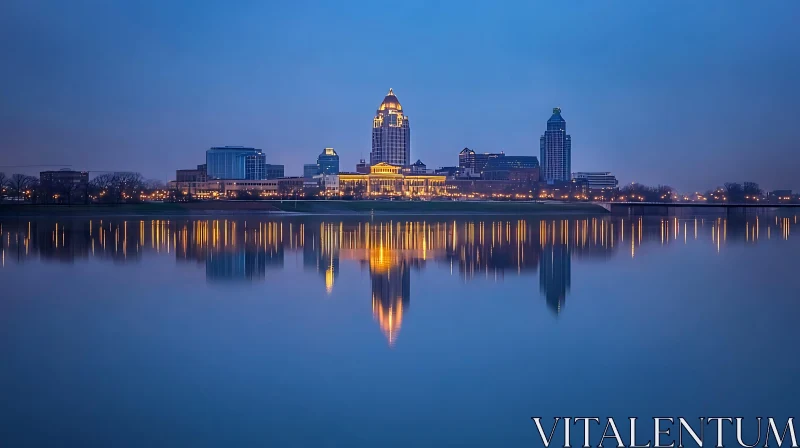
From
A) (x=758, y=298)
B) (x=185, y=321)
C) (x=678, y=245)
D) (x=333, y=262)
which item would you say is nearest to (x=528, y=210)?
(x=678, y=245)

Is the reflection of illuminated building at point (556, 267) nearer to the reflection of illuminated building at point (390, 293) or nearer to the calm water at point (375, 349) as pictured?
the calm water at point (375, 349)

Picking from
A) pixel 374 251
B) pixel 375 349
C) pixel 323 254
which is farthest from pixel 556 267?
pixel 375 349

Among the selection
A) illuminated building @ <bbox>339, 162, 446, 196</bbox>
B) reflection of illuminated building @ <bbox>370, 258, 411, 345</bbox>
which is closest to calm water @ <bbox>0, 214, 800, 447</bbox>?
reflection of illuminated building @ <bbox>370, 258, 411, 345</bbox>

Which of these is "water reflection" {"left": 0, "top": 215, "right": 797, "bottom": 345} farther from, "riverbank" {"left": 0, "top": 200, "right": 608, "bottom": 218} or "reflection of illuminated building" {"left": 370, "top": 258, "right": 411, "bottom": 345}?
"riverbank" {"left": 0, "top": 200, "right": 608, "bottom": 218}

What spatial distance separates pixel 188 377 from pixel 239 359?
49.1 inches

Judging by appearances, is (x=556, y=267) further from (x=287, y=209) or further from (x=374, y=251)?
(x=287, y=209)

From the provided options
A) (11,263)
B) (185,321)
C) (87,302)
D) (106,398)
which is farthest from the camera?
(11,263)

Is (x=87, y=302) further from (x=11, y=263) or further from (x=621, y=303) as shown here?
(x=621, y=303)

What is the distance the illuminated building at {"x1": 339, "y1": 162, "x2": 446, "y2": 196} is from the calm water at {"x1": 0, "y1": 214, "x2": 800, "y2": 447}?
523ft

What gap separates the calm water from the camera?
9.80 m

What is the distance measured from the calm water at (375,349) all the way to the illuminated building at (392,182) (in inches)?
6279

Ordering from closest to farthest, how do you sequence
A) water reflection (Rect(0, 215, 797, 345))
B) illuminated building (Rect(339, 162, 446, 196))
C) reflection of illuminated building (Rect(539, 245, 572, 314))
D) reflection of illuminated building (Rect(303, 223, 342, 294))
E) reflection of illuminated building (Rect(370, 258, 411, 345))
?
reflection of illuminated building (Rect(370, 258, 411, 345))
reflection of illuminated building (Rect(539, 245, 572, 314))
water reflection (Rect(0, 215, 797, 345))
reflection of illuminated building (Rect(303, 223, 342, 294))
illuminated building (Rect(339, 162, 446, 196))

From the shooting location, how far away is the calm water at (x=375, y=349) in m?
9.80

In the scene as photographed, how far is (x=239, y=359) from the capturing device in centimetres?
1280
